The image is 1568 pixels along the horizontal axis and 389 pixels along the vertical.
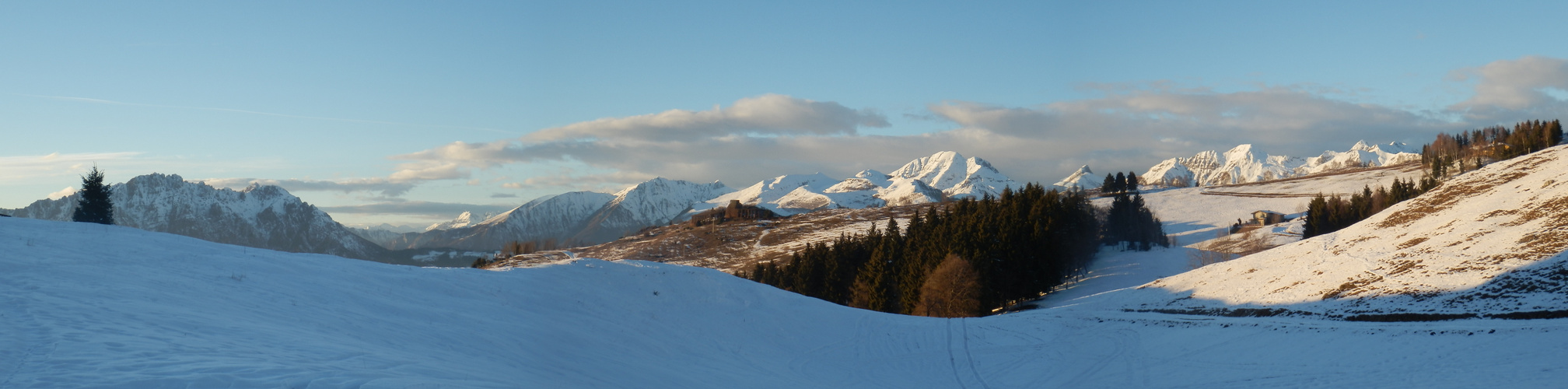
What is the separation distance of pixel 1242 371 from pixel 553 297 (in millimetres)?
26082

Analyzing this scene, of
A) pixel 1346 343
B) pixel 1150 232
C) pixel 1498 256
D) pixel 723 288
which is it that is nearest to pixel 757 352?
pixel 723 288

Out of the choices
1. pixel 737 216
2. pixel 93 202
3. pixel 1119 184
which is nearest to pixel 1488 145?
pixel 1119 184

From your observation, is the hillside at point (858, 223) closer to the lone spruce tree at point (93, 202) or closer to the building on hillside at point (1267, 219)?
the building on hillside at point (1267, 219)

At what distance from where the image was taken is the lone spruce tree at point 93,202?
5456cm

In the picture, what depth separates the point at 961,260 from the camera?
56.2 meters

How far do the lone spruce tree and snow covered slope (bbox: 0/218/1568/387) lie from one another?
121 feet

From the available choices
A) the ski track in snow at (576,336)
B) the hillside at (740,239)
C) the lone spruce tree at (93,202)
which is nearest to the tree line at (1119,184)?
the hillside at (740,239)

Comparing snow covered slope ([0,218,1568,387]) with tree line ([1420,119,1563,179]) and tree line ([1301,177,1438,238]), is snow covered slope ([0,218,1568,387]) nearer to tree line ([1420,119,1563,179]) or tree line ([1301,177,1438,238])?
tree line ([1301,177,1438,238])

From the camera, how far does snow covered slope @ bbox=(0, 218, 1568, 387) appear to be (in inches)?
526

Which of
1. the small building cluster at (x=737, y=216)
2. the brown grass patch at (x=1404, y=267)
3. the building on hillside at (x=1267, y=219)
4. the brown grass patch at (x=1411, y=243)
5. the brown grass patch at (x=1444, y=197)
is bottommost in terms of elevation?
the brown grass patch at (x=1404, y=267)

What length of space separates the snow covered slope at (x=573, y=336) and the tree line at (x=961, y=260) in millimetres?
11011

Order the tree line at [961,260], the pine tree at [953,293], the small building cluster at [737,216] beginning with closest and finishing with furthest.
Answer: the pine tree at [953,293] → the tree line at [961,260] → the small building cluster at [737,216]

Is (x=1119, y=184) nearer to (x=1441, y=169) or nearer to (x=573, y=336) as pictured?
(x=1441, y=169)

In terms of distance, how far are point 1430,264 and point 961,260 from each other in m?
26.6
